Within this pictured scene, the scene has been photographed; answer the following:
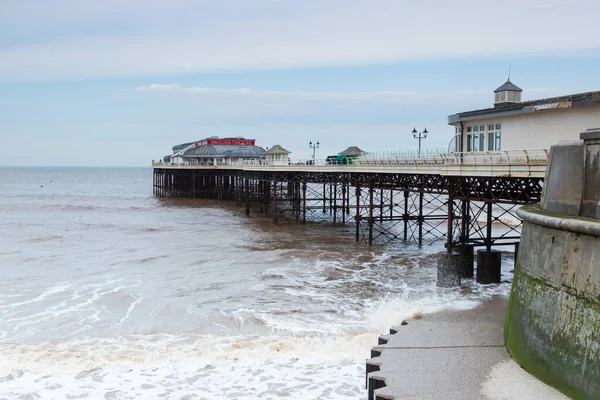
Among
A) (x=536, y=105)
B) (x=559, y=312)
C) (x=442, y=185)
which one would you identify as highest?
(x=536, y=105)

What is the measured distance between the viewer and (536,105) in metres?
18.9

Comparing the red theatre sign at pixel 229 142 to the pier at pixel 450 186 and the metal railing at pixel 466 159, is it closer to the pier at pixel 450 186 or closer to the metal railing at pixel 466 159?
the pier at pixel 450 186

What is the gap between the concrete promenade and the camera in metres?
10.1

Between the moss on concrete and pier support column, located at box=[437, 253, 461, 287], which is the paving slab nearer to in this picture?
the moss on concrete

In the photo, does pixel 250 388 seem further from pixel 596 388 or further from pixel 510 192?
pixel 510 192

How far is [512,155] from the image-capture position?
63.8ft

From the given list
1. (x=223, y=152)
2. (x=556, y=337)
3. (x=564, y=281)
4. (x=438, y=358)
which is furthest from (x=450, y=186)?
(x=223, y=152)

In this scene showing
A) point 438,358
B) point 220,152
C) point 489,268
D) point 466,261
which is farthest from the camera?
point 220,152

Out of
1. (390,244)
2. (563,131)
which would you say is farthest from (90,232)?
(563,131)

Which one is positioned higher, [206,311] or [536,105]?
[536,105]

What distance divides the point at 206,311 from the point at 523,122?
475 inches

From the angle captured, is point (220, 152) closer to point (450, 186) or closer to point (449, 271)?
point (450, 186)

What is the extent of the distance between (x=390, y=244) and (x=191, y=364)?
64.2 ft

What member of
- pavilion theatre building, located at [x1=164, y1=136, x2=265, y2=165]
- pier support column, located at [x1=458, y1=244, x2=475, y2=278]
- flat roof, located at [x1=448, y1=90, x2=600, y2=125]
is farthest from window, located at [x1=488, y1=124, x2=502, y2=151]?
pavilion theatre building, located at [x1=164, y1=136, x2=265, y2=165]
